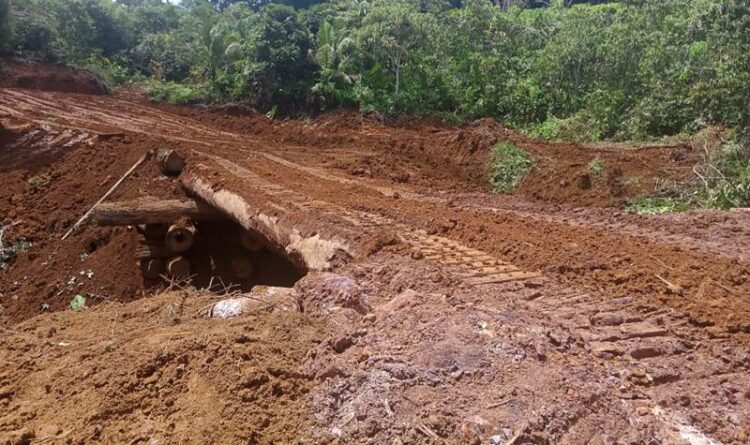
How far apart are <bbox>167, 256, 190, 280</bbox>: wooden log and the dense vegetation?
735 centimetres

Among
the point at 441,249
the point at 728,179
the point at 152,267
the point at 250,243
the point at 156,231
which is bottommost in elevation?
the point at 152,267

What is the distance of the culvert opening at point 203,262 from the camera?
8406mm

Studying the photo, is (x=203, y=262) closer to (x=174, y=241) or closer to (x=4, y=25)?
(x=174, y=241)

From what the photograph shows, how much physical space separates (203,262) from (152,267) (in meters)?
0.75

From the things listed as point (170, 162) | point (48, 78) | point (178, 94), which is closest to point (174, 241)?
point (170, 162)

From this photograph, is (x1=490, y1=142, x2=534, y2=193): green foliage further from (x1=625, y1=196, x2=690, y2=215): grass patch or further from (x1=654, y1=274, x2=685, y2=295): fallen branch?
(x1=654, y1=274, x2=685, y2=295): fallen branch

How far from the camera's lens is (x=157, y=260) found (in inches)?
338

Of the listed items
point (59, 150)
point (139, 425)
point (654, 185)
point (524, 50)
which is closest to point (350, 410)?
point (139, 425)

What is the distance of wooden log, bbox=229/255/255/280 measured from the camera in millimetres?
8500

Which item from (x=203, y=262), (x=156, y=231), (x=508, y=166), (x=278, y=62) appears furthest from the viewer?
(x=278, y=62)

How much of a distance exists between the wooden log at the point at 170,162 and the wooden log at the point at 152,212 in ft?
4.52

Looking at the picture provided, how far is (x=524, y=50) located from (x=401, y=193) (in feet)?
35.3

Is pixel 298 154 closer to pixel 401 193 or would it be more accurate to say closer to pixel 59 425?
pixel 401 193

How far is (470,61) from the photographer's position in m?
16.8
